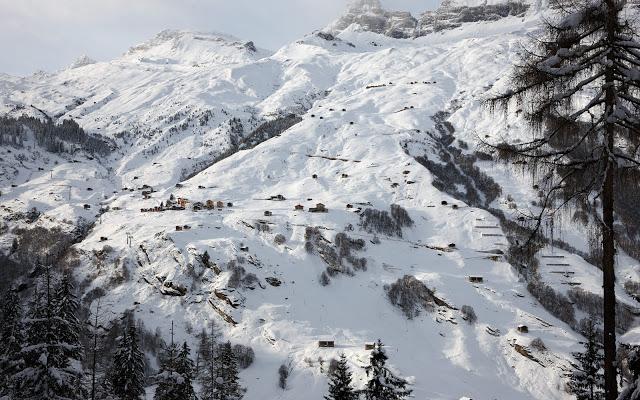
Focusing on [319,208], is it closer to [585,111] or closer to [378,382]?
[378,382]

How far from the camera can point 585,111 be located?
Answer: 7.86 meters

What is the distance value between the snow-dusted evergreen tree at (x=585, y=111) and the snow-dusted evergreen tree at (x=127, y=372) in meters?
31.5

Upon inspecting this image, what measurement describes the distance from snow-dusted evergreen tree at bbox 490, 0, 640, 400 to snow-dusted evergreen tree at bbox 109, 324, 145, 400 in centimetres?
3151

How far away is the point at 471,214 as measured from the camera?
82.7 meters

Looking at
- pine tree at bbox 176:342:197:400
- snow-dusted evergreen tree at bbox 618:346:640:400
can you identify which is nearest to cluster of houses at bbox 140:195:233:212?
pine tree at bbox 176:342:197:400

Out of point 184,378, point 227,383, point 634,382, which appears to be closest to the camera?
point 634,382

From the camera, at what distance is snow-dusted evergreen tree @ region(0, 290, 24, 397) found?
1558 centimetres

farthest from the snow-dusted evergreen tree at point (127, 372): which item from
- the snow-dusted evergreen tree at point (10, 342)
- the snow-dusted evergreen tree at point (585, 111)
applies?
the snow-dusted evergreen tree at point (585, 111)

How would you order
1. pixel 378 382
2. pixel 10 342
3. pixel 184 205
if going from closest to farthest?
1. pixel 10 342
2. pixel 378 382
3. pixel 184 205

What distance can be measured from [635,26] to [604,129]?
6.13ft

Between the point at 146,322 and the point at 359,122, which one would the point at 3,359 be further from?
the point at 359,122

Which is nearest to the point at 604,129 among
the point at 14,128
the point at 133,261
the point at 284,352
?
the point at 284,352

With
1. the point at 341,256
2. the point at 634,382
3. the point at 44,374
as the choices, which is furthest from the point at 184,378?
the point at 341,256

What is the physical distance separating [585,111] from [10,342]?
28.9m
